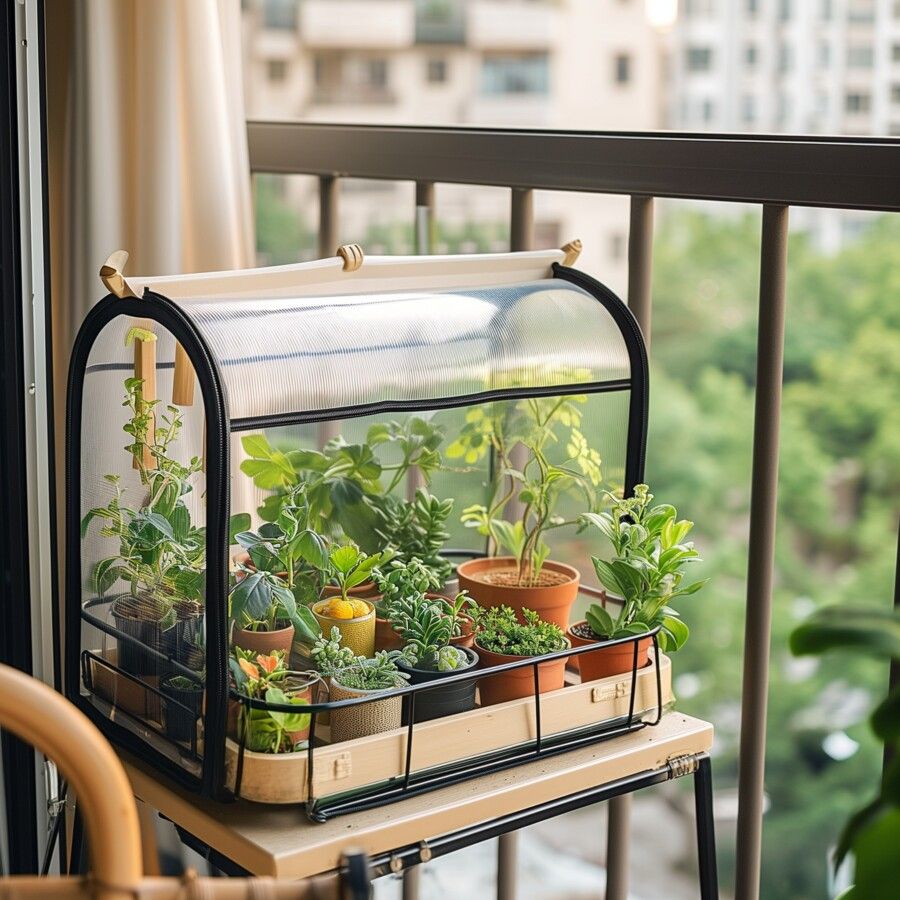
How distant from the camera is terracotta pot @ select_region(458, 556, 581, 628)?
4.09 feet

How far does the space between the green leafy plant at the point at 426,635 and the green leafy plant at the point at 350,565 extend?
0.04 m

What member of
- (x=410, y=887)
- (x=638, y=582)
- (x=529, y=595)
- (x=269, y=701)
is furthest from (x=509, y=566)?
(x=410, y=887)

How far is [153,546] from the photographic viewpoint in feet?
3.55

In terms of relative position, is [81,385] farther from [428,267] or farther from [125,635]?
[428,267]

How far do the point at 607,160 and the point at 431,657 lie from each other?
603 millimetres

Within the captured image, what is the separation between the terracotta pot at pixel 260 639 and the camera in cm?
106

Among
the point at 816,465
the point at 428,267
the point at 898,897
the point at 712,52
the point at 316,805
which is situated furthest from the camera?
the point at 712,52

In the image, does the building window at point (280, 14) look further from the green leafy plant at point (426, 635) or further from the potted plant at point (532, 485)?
the green leafy plant at point (426, 635)

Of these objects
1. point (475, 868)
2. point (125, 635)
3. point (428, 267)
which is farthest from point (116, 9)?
point (475, 868)

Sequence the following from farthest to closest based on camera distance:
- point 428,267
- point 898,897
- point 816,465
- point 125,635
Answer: point 816,465 < point 428,267 < point 125,635 < point 898,897

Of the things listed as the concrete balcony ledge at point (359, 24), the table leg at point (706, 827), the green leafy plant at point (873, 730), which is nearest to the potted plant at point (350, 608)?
the table leg at point (706, 827)

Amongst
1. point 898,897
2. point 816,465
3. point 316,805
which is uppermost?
point 898,897

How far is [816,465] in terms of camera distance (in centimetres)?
1562

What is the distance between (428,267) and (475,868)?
1146 cm
